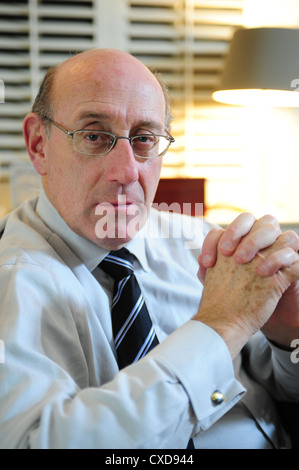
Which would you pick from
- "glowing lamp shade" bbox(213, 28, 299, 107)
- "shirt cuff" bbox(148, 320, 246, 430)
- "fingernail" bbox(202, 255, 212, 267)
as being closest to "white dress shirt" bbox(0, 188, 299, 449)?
"shirt cuff" bbox(148, 320, 246, 430)

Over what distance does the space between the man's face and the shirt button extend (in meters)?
0.39

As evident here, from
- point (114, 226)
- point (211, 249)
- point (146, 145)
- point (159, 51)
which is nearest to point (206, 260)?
point (211, 249)

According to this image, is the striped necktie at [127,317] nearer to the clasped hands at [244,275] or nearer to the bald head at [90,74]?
the clasped hands at [244,275]

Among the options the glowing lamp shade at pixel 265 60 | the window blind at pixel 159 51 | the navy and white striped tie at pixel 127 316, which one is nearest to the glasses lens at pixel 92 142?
the navy and white striped tie at pixel 127 316

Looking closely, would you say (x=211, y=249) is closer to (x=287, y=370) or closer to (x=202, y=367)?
(x=202, y=367)

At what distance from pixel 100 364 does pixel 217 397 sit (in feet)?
0.92

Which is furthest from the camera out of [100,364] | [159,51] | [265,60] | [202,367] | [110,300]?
[159,51]

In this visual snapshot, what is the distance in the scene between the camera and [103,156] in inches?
40.6

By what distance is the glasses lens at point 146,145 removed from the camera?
3.59 ft

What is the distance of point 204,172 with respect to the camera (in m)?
2.98

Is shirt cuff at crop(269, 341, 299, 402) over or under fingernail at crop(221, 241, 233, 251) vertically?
under

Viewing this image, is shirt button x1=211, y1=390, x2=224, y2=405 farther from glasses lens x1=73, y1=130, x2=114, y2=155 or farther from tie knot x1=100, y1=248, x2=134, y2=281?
glasses lens x1=73, y1=130, x2=114, y2=155

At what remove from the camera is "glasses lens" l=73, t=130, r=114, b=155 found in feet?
3.41

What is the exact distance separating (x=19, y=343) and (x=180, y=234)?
71 centimetres
